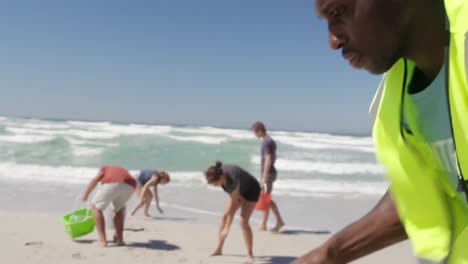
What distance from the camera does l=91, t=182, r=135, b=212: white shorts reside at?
689cm

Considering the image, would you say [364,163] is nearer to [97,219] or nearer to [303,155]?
[303,155]

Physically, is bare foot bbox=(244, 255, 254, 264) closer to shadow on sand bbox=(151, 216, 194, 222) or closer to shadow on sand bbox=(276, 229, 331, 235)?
shadow on sand bbox=(276, 229, 331, 235)

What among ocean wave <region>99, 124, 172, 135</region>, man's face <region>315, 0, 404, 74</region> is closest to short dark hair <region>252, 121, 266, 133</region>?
man's face <region>315, 0, 404, 74</region>

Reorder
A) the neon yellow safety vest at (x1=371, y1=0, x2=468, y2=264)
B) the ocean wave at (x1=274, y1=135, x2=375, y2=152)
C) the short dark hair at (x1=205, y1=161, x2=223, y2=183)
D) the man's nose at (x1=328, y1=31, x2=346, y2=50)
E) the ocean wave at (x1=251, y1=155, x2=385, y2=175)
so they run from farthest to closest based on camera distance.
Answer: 1. the ocean wave at (x1=274, y1=135, x2=375, y2=152)
2. the ocean wave at (x1=251, y1=155, x2=385, y2=175)
3. the short dark hair at (x1=205, y1=161, x2=223, y2=183)
4. the man's nose at (x1=328, y1=31, x2=346, y2=50)
5. the neon yellow safety vest at (x1=371, y1=0, x2=468, y2=264)

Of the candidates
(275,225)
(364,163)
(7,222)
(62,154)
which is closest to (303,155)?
Result: (364,163)

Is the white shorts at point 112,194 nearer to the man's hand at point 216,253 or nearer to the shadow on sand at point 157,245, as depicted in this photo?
the shadow on sand at point 157,245

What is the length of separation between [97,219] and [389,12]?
6697 millimetres

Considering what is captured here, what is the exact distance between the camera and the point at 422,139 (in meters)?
0.96

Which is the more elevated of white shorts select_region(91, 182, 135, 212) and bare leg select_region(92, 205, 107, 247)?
white shorts select_region(91, 182, 135, 212)

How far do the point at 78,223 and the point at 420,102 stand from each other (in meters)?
6.78

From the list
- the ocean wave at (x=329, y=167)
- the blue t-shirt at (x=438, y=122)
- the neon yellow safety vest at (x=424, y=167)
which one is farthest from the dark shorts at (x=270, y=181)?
the ocean wave at (x=329, y=167)

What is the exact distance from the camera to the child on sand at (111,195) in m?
6.89

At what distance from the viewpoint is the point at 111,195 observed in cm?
691

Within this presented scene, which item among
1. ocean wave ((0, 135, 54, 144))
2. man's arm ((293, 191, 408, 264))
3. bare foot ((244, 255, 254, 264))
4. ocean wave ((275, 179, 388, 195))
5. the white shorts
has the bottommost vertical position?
ocean wave ((0, 135, 54, 144))
